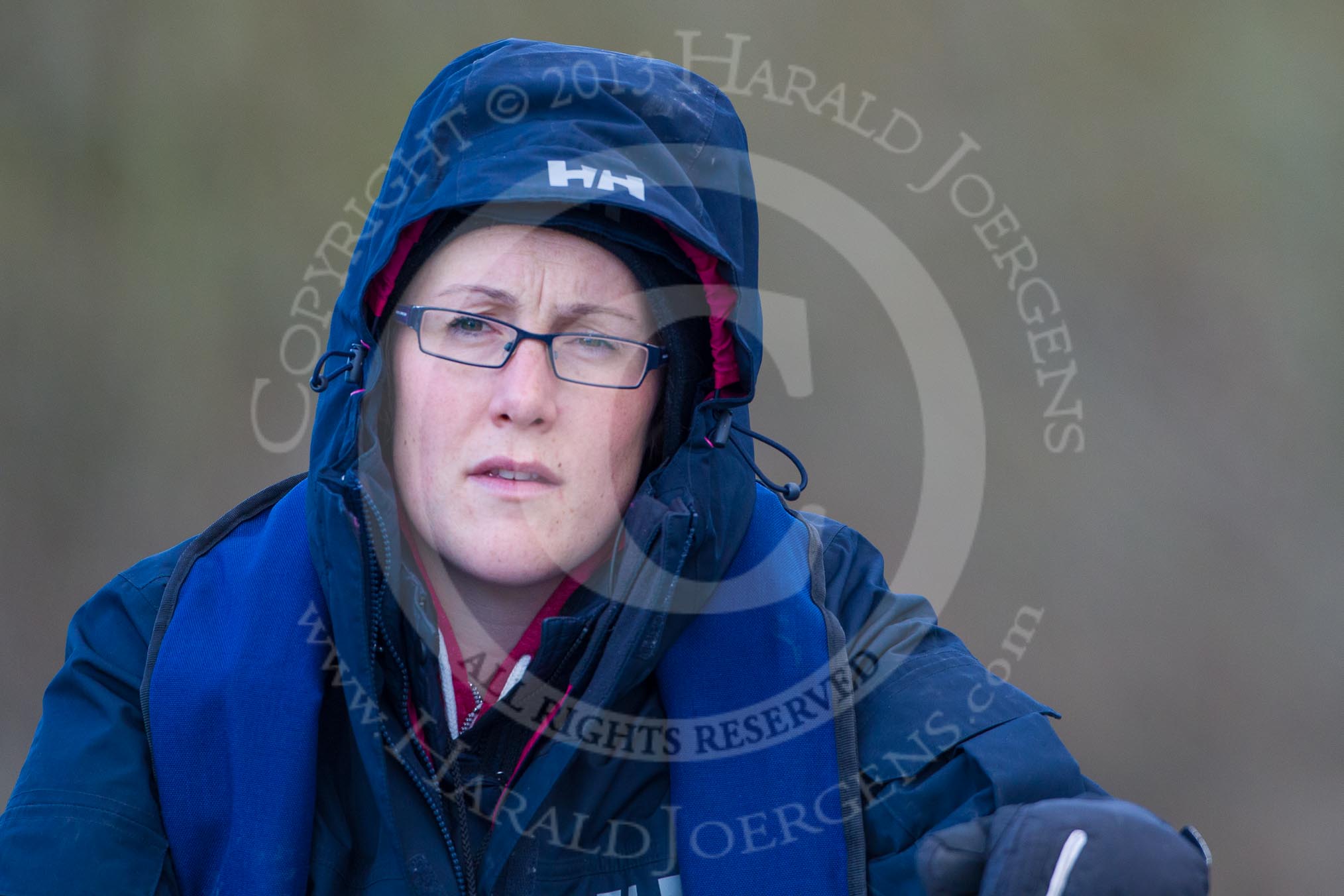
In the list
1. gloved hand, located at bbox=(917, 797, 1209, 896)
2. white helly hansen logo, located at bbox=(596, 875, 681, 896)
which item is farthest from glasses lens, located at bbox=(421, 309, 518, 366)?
gloved hand, located at bbox=(917, 797, 1209, 896)

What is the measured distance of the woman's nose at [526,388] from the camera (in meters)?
1.37

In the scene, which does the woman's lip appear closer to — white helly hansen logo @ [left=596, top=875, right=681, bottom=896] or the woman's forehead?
the woman's forehead

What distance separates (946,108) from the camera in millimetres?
3320

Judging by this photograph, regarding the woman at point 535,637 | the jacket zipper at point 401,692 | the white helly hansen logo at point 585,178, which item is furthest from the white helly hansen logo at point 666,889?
the white helly hansen logo at point 585,178

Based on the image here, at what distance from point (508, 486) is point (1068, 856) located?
2.20 ft

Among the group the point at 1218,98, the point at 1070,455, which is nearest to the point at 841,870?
the point at 1070,455

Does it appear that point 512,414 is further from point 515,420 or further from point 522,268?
point 522,268

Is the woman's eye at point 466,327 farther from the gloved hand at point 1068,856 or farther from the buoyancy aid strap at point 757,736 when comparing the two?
the gloved hand at point 1068,856

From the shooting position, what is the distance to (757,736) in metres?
1.34

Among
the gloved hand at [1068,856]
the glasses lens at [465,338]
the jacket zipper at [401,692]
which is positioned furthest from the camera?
the glasses lens at [465,338]

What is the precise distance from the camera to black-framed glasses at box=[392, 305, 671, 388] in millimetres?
1394

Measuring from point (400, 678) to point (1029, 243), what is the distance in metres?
2.43

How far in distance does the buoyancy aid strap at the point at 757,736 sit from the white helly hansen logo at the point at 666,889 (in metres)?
0.03

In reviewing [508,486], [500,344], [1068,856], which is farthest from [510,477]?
[1068,856]
